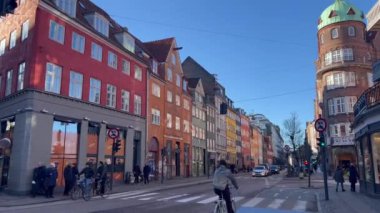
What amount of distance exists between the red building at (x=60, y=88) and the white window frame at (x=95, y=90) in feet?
0.25

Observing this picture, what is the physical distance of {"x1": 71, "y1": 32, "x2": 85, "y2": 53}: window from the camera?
25.2 metres

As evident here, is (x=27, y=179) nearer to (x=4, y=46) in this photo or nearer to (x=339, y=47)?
(x=4, y=46)

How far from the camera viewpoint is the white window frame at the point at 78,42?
25172 mm

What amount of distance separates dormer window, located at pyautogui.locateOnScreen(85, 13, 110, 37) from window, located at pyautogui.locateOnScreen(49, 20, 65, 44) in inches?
158

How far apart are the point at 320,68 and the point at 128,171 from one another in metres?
33.6

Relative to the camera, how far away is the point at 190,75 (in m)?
65.0

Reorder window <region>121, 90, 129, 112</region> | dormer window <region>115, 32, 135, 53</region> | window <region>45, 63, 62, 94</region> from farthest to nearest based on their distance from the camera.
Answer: dormer window <region>115, 32, 135, 53</region> → window <region>121, 90, 129, 112</region> → window <region>45, 63, 62, 94</region>

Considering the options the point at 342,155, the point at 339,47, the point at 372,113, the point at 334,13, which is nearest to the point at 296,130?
the point at 342,155

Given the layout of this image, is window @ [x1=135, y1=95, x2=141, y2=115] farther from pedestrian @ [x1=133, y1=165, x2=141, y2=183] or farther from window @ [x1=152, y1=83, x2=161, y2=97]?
pedestrian @ [x1=133, y1=165, x2=141, y2=183]

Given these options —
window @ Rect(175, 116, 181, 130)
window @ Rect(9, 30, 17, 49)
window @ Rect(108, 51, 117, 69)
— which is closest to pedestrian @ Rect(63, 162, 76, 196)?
window @ Rect(9, 30, 17, 49)

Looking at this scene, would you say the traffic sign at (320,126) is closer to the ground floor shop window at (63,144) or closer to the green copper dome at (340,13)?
the ground floor shop window at (63,144)

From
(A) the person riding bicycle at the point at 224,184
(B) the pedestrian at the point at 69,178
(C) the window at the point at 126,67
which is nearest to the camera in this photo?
(A) the person riding bicycle at the point at 224,184

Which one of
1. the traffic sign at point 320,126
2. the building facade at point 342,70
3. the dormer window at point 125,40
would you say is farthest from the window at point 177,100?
the traffic sign at point 320,126

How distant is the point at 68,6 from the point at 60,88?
6012mm
